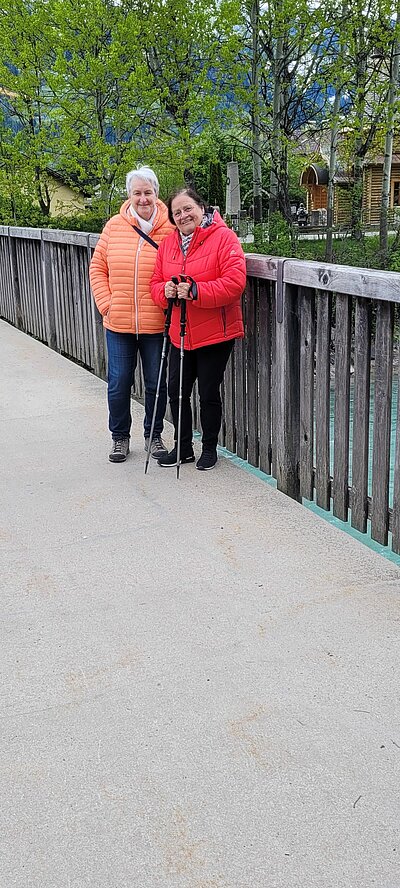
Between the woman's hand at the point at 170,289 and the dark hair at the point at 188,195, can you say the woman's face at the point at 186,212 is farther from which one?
the woman's hand at the point at 170,289

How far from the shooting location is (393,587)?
3.59 metres

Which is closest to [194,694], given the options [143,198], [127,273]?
[127,273]

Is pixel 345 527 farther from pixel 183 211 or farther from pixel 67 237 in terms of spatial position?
pixel 67 237

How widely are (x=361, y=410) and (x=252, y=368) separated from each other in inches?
46.6

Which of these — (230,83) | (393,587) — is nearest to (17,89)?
(230,83)

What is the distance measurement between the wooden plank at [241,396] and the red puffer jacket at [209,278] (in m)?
0.23

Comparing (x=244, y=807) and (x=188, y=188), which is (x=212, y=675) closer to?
(x=244, y=807)

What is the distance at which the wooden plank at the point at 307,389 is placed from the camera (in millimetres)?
4379

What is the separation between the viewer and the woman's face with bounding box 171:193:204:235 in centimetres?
470

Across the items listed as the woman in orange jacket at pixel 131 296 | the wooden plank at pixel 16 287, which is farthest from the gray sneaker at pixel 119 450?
the wooden plank at pixel 16 287

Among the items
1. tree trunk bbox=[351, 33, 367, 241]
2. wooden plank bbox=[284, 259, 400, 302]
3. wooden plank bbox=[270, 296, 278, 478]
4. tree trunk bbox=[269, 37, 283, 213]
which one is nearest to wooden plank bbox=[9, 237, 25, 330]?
wooden plank bbox=[270, 296, 278, 478]

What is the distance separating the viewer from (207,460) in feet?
17.0

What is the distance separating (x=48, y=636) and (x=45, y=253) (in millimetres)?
5885

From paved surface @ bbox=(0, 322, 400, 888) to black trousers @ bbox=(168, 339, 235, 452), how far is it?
1.30ft
